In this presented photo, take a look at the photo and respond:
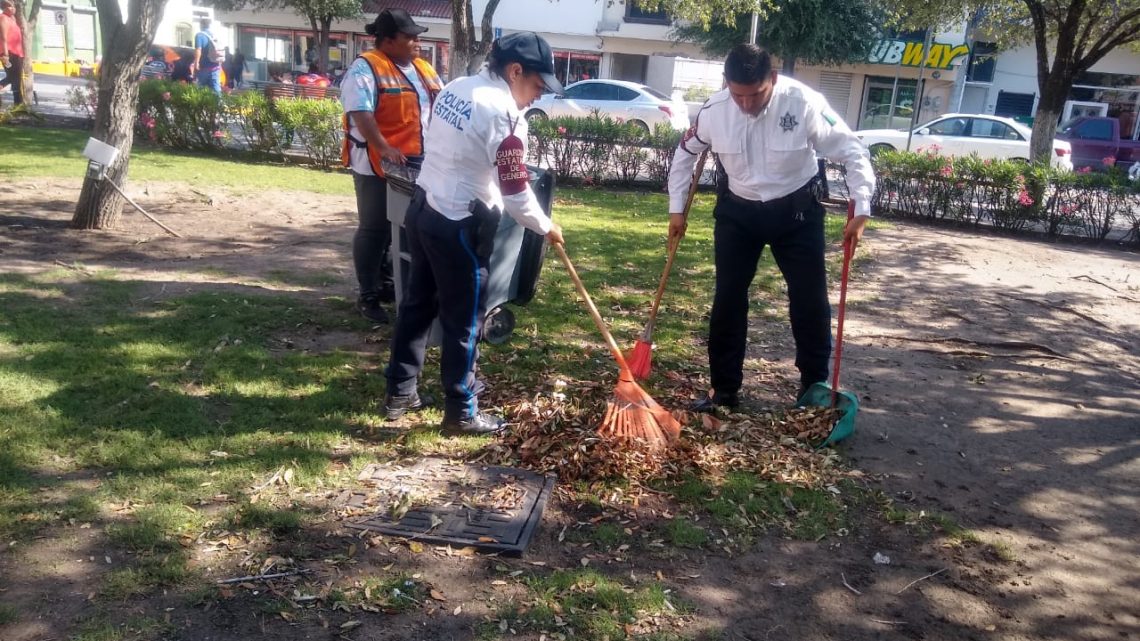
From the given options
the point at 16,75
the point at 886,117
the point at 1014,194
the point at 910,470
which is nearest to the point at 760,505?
the point at 910,470

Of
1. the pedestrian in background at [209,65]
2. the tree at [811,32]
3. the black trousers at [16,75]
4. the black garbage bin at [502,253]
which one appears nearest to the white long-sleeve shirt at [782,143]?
the black garbage bin at [502,253]

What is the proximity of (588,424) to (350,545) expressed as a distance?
1445 mm

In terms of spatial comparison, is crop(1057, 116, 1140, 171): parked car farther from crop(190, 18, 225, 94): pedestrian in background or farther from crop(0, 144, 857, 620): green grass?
crop(190, 18, 225, 94): pedestrian in background

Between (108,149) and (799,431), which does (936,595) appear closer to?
(799,431)

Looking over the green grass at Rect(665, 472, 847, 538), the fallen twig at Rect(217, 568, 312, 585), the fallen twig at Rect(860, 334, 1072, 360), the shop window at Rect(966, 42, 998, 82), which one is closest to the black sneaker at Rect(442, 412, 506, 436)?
the green grass at Rect(665, 472, 847, 538)

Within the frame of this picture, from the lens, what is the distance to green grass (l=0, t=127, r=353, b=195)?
35.7ft

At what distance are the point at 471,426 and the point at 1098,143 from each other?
945 inches

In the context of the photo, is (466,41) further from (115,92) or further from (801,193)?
(801,193)

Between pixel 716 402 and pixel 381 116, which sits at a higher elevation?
pixel 381 116

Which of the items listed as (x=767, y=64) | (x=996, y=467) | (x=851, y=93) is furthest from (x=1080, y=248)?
(x=851, y=93)

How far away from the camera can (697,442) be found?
14.6 feet

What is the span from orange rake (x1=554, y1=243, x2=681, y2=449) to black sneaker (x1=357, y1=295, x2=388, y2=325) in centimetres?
203

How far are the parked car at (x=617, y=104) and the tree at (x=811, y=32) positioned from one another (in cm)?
565

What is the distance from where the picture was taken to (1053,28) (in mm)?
14906
